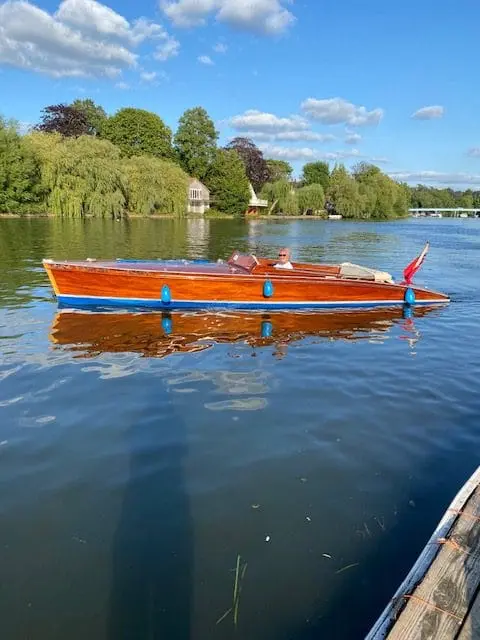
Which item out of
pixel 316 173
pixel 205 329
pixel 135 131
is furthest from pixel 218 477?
pixel 316 173

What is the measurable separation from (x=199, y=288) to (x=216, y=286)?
37 centimetres

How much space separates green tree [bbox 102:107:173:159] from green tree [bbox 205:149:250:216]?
8.99m

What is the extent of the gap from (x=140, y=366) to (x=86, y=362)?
2.80ft

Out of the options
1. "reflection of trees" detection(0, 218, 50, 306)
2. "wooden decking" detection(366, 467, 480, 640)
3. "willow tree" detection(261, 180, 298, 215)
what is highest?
"willow tree" detection(261, 180, 298, 215)

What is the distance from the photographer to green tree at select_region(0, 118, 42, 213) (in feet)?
139

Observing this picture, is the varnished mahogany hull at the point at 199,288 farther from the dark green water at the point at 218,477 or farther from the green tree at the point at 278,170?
the green tree at the point at 278,170

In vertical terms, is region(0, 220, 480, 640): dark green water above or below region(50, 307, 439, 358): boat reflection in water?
below

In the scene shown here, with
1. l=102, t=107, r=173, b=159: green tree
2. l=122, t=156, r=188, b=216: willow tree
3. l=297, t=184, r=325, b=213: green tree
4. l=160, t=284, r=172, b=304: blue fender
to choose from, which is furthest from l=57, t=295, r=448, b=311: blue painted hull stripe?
l=297, t=184, r=325, b=213: green tree

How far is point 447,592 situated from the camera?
2.64 metres

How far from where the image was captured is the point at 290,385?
696cm

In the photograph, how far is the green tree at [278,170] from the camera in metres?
102

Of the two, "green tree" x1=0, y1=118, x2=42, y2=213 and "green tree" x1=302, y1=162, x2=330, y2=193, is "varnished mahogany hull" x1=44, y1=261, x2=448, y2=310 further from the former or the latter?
"green tree" x1=302, y1=162, x2=330, y2=193

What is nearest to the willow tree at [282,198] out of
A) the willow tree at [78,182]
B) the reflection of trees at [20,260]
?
the willow tree at [78,182]

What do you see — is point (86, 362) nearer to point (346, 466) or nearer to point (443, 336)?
point (346, 466)
